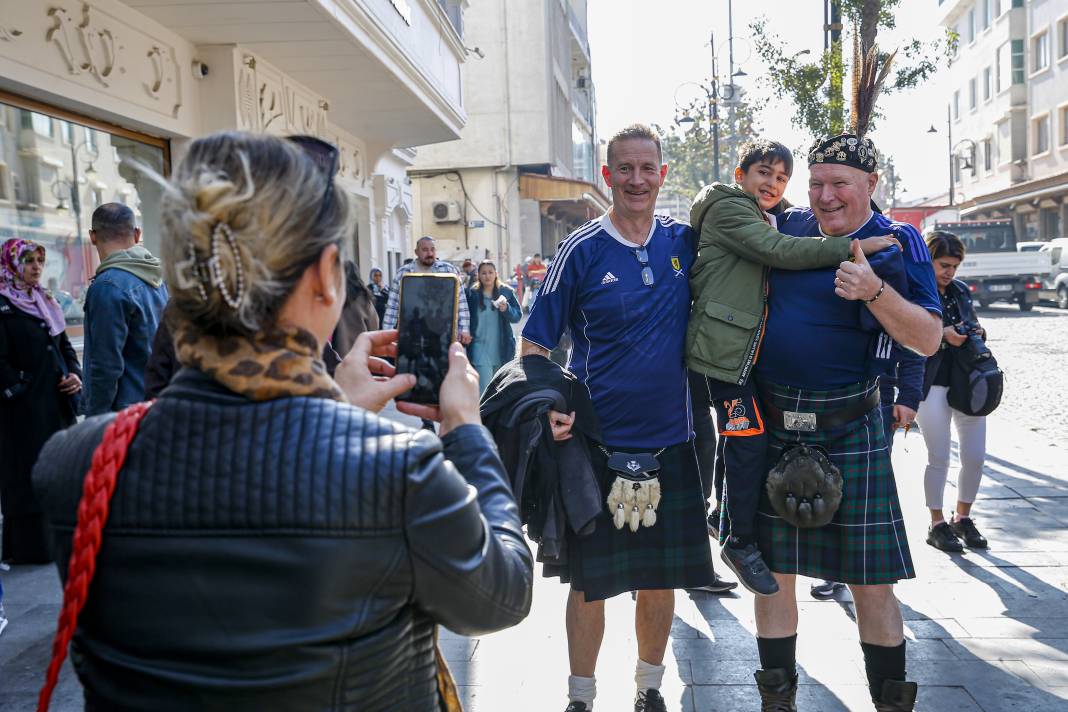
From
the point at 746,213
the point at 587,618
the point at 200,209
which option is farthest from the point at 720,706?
the point at 200,209

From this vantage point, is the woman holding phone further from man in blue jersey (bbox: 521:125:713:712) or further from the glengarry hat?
the glengarry hat

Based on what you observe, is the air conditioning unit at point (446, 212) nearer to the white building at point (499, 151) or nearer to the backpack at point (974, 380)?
the white building at point (499, 151)

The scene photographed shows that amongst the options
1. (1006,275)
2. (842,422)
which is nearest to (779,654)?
(842,422)

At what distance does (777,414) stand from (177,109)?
22.1ft

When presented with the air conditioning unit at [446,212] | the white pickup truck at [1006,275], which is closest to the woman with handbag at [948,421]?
the white pickup truck at [1006,275]

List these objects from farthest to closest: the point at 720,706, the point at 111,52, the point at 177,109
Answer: the point at 177,109
the point at 111,52
the point at 720,706

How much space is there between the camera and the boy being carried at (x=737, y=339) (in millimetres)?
3355

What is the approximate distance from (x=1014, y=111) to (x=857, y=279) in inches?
1786

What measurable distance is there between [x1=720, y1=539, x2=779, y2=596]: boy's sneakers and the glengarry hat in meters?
1.40

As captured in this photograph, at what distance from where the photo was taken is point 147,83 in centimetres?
773

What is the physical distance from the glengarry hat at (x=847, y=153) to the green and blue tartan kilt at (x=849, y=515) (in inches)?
→ 30.5

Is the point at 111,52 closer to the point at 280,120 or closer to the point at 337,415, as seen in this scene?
the point at 280,120

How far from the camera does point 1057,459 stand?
8.01 meters

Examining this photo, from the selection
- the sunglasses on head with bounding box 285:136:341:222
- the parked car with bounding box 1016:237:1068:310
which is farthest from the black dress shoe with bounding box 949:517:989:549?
the parked car with bounding box 1016:237:1068:310
